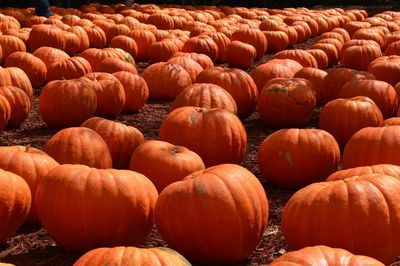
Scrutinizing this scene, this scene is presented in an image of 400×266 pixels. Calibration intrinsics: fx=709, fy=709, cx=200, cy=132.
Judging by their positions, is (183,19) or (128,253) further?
(183,19)

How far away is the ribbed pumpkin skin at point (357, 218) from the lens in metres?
3.55

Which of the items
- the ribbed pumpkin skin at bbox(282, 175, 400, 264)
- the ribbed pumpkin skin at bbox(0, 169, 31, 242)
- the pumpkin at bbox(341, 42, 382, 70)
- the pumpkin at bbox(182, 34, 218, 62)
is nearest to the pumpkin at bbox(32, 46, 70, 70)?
the pumpkin at bbox(182, 34, 218, 62)

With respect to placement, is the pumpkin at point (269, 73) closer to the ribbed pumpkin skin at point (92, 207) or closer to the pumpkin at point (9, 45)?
the pumpkin at point (9, 45)

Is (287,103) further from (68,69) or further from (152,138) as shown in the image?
(68,69)

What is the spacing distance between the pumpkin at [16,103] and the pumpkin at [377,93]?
9.83 feet

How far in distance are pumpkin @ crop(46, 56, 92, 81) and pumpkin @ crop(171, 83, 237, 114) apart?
2.10m

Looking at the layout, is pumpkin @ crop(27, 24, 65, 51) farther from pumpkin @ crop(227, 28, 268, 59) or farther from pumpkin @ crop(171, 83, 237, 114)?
pumpkin @ crop(171, 83, 237, 114)

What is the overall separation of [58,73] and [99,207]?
4.49m

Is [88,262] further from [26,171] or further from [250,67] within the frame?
[250,67]

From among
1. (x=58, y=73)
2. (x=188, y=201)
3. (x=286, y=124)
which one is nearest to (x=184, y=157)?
(x=188, y=201)

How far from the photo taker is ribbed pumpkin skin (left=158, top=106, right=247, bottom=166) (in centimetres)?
526

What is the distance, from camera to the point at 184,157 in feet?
14.6

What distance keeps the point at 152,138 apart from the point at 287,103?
130 cm

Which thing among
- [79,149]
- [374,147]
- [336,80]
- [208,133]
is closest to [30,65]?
[336,80]
